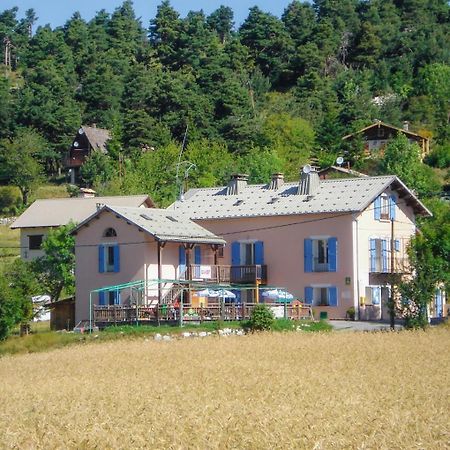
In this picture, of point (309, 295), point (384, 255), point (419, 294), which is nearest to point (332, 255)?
point (309, 295)

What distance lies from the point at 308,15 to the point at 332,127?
50926mm

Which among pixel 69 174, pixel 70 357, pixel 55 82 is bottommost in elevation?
pixel 70 357

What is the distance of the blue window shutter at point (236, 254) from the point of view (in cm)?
5109

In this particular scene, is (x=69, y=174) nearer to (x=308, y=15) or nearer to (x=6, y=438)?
(x=308, y=15)

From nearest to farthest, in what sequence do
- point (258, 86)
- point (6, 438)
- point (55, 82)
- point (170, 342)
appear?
1. point (6, 438)
2. point (170, 342)
3. point (55, 82)
4. point (258, 86)

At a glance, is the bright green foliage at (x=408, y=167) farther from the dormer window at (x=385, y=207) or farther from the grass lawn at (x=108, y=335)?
the grass lawn at (x=108, y=335)

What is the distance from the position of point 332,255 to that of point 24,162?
4224 cm

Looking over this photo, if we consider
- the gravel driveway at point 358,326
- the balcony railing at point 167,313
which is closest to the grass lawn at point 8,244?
the balcony railing at point 167,313

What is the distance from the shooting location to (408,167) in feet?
248

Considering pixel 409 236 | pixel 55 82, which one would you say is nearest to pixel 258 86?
pixel 55 82

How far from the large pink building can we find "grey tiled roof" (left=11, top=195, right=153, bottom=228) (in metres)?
12.4

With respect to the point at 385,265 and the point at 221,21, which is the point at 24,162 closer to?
the point at 385,265

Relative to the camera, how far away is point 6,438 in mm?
14562

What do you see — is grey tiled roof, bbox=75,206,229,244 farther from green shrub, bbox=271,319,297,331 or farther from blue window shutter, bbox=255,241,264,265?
green shrub, bbox=271,319,297,331
